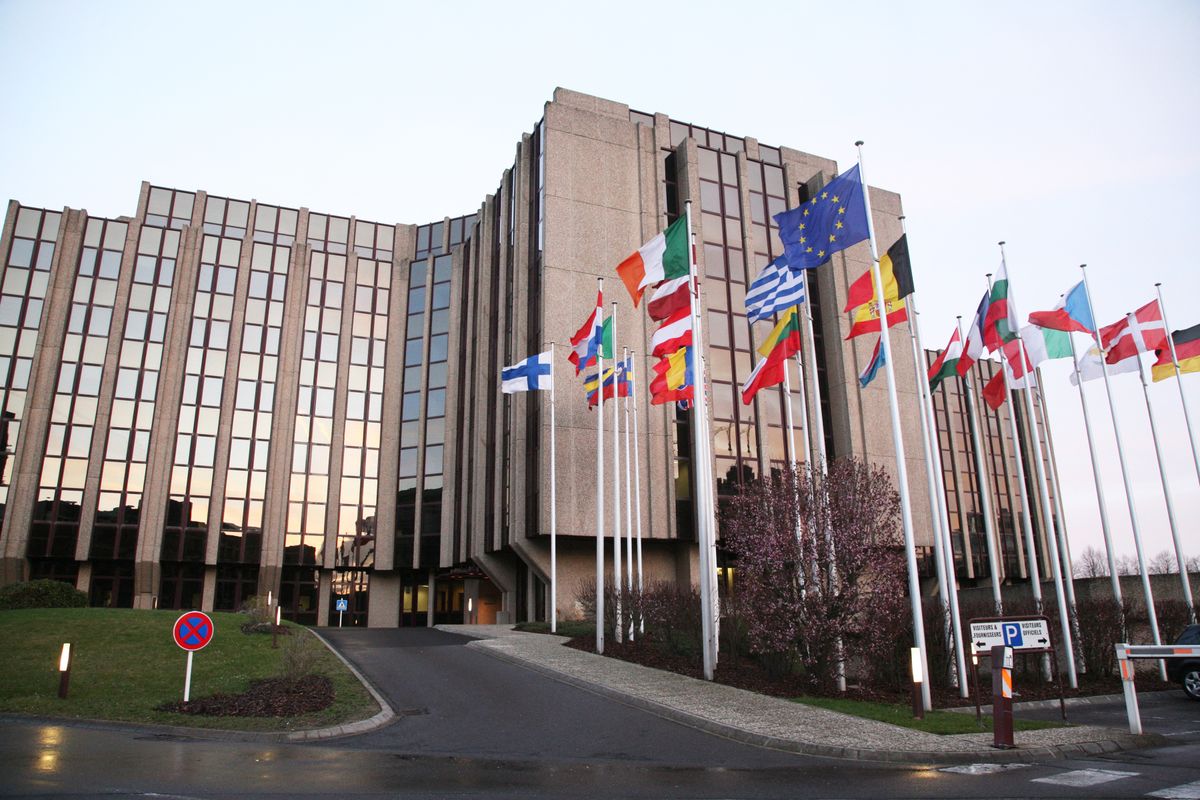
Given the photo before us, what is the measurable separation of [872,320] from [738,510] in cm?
514

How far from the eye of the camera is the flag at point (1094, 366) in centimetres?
2291

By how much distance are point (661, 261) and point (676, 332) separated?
179 centimetres

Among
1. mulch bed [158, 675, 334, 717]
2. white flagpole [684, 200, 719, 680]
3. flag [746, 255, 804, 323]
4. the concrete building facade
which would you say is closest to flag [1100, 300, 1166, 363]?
flag [746, 255, 804, 323]

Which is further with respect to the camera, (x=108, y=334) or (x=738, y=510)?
(x=108, y=334)

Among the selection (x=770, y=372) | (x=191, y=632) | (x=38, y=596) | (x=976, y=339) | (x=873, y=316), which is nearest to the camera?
(x=191, y=632)

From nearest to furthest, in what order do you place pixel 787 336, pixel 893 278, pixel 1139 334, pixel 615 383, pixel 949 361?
pixel 893 278
pixel 787 336
pixel 949 361
pixel 1139 334
pixel 615 383

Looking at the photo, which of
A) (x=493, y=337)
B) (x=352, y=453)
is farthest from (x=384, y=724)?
(x=352, y=453)

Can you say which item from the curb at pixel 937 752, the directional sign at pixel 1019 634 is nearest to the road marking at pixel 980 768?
the curb at pixel 937 752

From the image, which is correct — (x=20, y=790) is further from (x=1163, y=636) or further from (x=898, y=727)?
(x=1163, y=636)

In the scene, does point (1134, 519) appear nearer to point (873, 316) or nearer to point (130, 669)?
point (873, 316)

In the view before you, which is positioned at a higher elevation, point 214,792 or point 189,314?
point 189,314

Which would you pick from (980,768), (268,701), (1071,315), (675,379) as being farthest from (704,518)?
(1071,315)

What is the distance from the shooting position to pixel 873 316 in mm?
17953

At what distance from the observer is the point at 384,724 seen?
43.7 ft
